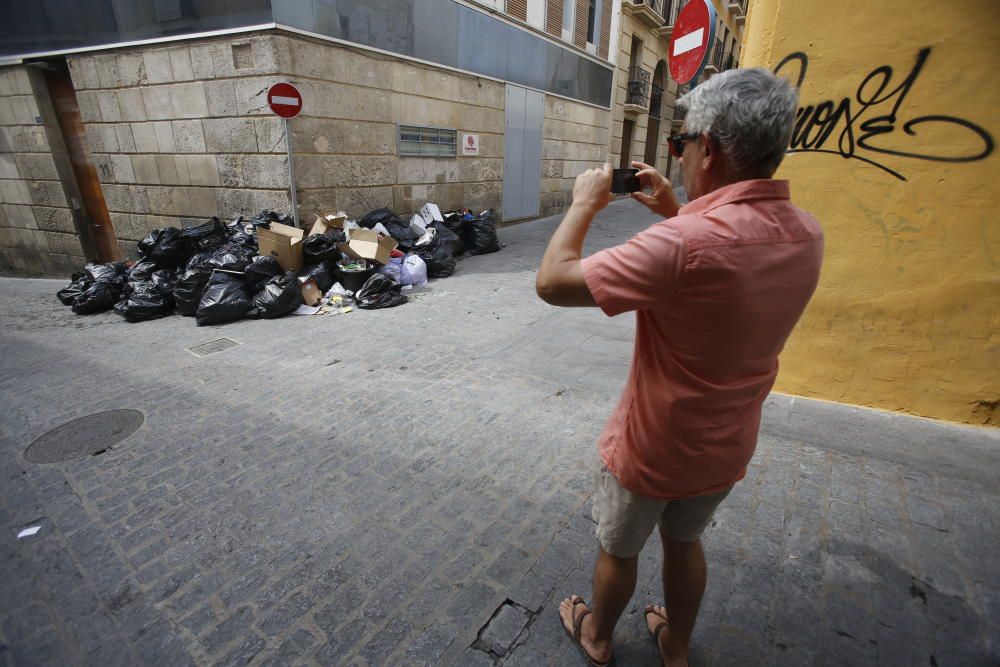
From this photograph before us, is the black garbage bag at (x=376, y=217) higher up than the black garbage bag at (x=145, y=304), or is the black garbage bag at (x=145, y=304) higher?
the black garbage bag at (x=376, y=217)

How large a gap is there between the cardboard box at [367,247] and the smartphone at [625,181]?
17.9ft

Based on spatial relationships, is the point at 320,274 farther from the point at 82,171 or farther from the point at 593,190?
the point at 82,171

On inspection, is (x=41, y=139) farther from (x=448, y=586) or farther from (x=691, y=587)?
(x=691, y=587)

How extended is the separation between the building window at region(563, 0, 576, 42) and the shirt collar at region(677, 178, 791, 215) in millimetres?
14137

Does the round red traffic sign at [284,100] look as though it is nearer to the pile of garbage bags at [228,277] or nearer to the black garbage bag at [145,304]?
the pile of garbage bags at [228,277]

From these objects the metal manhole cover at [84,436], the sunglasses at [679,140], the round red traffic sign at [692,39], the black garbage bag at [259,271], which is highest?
the round red traffic sign at [692,39]

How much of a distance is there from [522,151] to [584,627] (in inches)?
474

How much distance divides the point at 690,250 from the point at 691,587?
3.78 ft

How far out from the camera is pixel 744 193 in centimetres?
112

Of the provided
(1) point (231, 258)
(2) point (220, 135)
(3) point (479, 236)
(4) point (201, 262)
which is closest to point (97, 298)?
(4) point (201, 262)

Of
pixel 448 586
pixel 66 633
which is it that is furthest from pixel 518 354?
pixel 66 633

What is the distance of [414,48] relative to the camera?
8.76 m

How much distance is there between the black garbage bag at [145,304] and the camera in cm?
572

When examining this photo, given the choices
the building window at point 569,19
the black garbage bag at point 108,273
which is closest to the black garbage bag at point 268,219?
the black garbage bag at point 108,273
